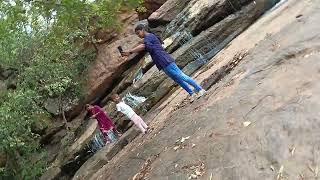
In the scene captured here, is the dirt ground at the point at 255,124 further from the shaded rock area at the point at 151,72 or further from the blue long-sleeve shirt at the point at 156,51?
the shaded rock area at the point at 151,72

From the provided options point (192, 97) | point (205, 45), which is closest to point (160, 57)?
point (192, 97)

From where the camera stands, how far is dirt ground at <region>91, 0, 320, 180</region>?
229 inches

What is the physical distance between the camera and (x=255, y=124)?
6.65 metres

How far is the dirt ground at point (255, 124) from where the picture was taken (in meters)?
5.80

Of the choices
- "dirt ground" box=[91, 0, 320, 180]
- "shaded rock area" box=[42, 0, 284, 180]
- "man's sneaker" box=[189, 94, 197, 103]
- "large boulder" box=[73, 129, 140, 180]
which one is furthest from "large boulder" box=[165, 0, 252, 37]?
"man's sneaker" box=[189, 94, 197, 103]

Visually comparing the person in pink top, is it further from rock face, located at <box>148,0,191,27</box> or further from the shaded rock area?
rock face, located at <box>148,0,191,27</box>

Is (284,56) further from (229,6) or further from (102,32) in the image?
(102,32)

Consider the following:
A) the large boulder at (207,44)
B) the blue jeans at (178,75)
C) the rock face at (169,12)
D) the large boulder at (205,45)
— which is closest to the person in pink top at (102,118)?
the large boulder at (205,45)

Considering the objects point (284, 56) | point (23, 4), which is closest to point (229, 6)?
point (23, 4)

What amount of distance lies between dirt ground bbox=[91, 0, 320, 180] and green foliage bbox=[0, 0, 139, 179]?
7.87m

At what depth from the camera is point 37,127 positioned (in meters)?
21.7

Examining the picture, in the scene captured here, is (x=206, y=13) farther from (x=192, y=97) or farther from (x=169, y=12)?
(x=192, y=97)

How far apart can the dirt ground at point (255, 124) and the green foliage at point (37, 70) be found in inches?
310

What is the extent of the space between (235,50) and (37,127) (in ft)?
40.6
